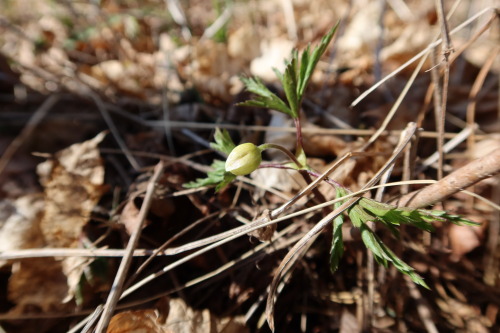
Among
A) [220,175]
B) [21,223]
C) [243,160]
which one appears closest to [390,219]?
[243,160]

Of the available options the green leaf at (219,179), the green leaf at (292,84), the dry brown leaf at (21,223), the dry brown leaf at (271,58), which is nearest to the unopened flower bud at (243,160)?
the green leaf at (219,179)

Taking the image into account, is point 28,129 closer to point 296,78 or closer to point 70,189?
point 70,189

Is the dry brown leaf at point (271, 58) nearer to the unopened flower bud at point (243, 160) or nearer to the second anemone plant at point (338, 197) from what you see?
the second anemone plant at point (338, 197)

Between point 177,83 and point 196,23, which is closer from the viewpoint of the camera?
point 177,83

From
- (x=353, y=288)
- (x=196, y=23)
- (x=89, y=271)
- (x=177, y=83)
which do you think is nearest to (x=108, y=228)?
(x=89, y=271)

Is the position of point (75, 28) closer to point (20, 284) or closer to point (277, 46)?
point (277, 46)

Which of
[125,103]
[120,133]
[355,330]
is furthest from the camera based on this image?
[125,103]

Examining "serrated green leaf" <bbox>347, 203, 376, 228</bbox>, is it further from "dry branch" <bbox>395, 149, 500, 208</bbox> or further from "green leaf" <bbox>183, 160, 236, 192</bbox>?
"green leaf" <bbox>183, 160, 236, 192</bbox>
